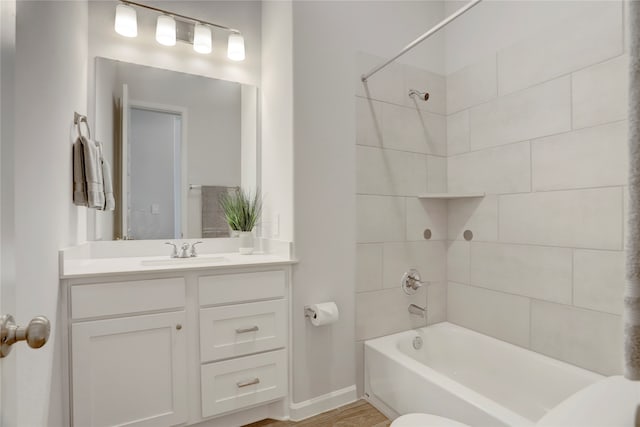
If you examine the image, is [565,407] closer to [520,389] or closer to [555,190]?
[520,389]

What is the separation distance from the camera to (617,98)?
→ 61.6 inches

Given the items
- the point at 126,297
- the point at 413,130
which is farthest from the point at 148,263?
the point at 413,130

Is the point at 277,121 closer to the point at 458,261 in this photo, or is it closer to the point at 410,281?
the point at 410,281

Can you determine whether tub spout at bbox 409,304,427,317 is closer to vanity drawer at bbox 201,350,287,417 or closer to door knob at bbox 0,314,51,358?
vanity drawer at bbox 201,350,287,417

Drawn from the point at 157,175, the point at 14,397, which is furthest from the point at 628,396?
the point at 157,175

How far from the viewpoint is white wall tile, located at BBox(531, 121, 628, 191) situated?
1.57 metres

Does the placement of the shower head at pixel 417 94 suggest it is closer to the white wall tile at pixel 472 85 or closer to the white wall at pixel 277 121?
the white wall tile at pixel 472 85

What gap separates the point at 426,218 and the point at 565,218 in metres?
0.81

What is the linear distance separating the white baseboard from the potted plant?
3.04 ft

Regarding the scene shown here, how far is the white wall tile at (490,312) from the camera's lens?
2.00m

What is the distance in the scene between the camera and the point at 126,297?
5.01 ft

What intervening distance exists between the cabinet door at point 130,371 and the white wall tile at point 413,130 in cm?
163

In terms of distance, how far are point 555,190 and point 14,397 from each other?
2207 millimetres

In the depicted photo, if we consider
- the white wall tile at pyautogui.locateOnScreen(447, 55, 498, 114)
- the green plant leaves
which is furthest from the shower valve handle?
the white wall tile at pyautogui.locateOnScreen(447, 55, 498, 114)
